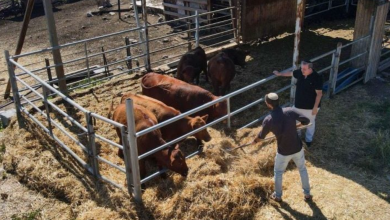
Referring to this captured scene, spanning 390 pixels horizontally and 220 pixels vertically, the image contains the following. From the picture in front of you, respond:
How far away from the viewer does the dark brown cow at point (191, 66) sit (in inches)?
392

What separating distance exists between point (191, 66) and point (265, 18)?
513cm

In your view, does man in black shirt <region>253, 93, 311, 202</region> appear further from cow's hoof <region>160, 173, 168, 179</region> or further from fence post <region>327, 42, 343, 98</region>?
fence post <region>327, 42, 343, 98</region>

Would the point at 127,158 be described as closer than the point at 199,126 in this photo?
Yes

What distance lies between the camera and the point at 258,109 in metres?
8.78

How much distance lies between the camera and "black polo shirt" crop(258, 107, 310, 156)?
545 cm

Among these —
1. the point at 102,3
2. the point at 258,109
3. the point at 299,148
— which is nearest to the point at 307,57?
the point at 258,109

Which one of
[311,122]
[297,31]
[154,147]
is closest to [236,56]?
[297,31]

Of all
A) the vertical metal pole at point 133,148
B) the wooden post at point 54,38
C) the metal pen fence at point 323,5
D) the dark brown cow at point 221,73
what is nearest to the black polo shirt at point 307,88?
the dark brown cow at point 221,73

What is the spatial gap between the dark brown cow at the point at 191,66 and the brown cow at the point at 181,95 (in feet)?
4.18

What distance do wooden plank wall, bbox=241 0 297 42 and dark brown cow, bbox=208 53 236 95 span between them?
4.01 m

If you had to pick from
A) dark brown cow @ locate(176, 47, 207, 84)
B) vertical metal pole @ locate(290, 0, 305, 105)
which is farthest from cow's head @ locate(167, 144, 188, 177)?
dark brown cow @ locate(176, 47, 207, 84)

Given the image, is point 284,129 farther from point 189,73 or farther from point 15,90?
point 15,90

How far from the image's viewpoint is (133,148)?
531cm

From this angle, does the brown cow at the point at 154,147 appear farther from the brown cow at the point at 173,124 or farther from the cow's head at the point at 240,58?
the cow's head at the point at 240,58
